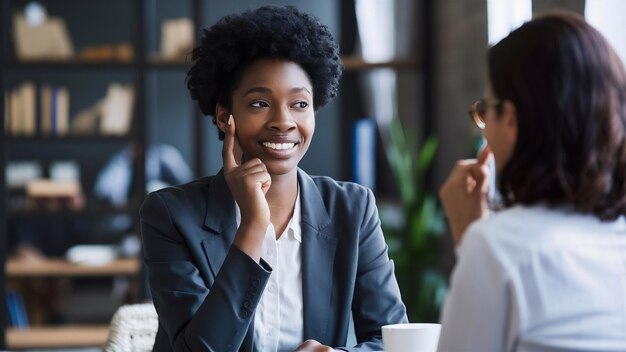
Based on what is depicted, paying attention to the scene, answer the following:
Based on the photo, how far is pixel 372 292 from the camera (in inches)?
69.9

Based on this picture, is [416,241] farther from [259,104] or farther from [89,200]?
[259,104]

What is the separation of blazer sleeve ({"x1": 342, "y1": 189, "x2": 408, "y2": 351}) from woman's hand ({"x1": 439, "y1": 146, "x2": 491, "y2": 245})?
0.51 m

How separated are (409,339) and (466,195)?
9.2 inches

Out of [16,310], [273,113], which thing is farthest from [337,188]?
[16,310]

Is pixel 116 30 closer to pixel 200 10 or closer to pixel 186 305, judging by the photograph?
pixel 200 10

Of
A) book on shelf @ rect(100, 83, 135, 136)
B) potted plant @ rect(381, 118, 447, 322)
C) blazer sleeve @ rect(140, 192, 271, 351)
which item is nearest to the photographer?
blazer sleeve @ rect(140, 192, 271, 351)

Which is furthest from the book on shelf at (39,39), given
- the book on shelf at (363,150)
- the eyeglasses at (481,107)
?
the eyeglasses at (481,107)

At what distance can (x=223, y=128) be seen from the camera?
1.82m

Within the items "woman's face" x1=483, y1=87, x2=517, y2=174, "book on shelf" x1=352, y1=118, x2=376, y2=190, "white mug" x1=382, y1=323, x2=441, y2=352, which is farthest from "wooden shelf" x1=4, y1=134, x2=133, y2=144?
"woman's face" x1=483, y1=87, x2=517, y2=174

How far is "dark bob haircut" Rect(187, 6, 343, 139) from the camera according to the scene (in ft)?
5.72

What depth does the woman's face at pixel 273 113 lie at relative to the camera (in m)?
1.72

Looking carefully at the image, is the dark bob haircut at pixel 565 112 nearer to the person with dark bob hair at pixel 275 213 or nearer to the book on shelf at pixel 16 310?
the person with dark bob hair at pixel 275 213

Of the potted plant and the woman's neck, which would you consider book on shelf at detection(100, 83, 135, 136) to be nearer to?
the potted plant

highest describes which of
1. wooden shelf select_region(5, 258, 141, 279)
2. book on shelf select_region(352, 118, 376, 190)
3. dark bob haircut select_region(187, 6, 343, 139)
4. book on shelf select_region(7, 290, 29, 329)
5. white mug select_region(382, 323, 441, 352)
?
dark bob haircut select_region(187, 6, 343, 139)
